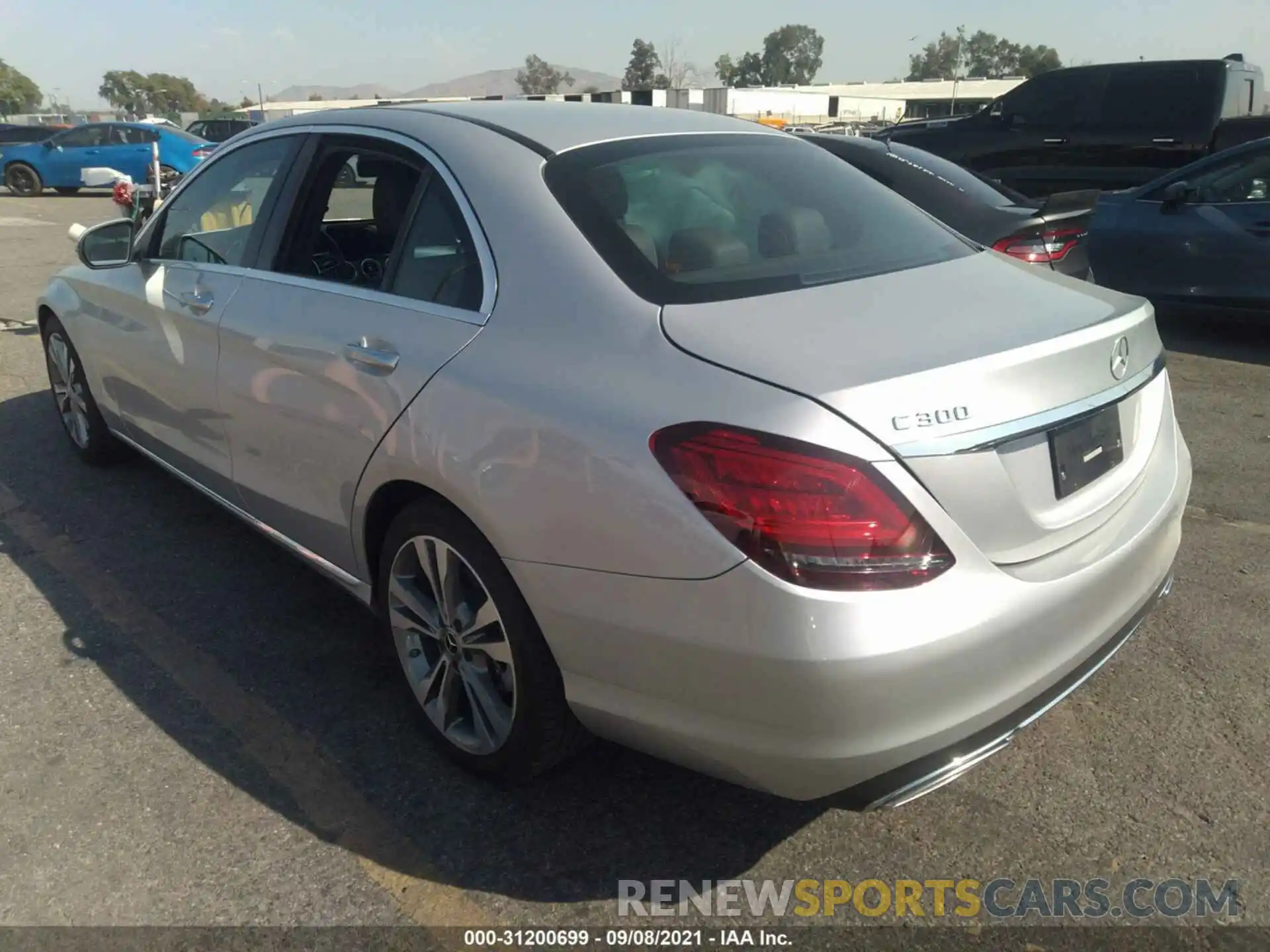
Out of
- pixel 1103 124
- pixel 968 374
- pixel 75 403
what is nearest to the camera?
pixel 968 374

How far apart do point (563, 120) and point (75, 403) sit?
329 cm

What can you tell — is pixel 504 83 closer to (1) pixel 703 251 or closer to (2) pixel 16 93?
(2) pixel 16 93

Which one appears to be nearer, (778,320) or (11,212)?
(778,320)

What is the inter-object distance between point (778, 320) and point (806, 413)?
14.1 inches

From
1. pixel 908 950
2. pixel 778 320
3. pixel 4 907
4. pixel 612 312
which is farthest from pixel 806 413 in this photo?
pixel 4 907

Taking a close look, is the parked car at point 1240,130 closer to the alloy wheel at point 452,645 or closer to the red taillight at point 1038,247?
the red taillight at point 1038,247

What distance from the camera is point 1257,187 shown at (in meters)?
7.29

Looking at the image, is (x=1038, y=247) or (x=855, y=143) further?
(x=855, y=143)

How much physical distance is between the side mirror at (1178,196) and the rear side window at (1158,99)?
390 cm

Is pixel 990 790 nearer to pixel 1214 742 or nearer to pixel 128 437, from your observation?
pixel 1214 742

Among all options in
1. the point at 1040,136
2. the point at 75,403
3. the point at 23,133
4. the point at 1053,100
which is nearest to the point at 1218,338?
the point at 1040,136

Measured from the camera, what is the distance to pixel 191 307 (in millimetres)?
3611

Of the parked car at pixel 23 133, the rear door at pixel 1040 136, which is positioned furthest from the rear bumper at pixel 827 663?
the parked car at pixel 23 133

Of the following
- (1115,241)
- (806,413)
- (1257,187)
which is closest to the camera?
(806,413)
